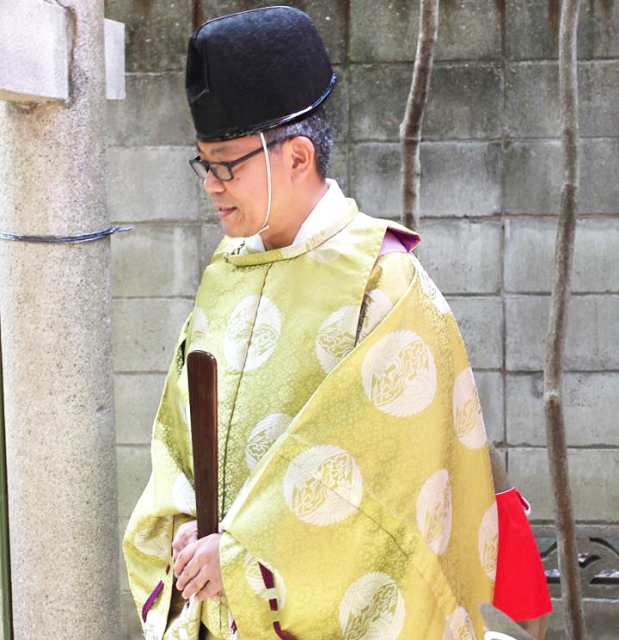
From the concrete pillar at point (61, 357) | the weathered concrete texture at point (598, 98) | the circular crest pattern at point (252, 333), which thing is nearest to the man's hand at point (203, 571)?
the circular crest pattern at point (252, 333)

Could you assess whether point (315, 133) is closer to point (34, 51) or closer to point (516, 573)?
point (34, 51)

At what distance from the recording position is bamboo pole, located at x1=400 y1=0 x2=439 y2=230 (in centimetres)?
378

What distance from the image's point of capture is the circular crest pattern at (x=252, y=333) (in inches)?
86.4

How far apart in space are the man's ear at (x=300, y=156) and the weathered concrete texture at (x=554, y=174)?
7.49ft

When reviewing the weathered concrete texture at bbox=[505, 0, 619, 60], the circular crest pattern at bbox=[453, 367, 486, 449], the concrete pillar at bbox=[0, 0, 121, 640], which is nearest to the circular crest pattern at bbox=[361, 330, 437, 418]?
the circular crest pattern at bbox=[453, 367, 486, 449]

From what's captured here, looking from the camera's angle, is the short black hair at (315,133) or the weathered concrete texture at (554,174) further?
the weathered concrete texture at (554,174)

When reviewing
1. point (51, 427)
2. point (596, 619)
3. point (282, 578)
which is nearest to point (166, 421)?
point (51, 427)

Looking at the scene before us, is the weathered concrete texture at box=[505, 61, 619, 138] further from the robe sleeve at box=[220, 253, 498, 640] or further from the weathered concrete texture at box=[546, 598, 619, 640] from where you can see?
the robe sleeve at box=[220, 253, 498, 640]

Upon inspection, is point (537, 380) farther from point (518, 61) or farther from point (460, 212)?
point (518, 61)

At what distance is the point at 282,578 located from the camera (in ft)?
6.66

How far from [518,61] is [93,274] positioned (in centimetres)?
233

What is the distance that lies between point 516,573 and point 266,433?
66cm

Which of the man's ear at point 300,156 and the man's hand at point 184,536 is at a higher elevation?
the man's ear at point 300,156

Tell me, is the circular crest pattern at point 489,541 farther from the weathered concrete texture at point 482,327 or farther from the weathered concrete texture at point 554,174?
the weathered concrete texture at point 554,174
